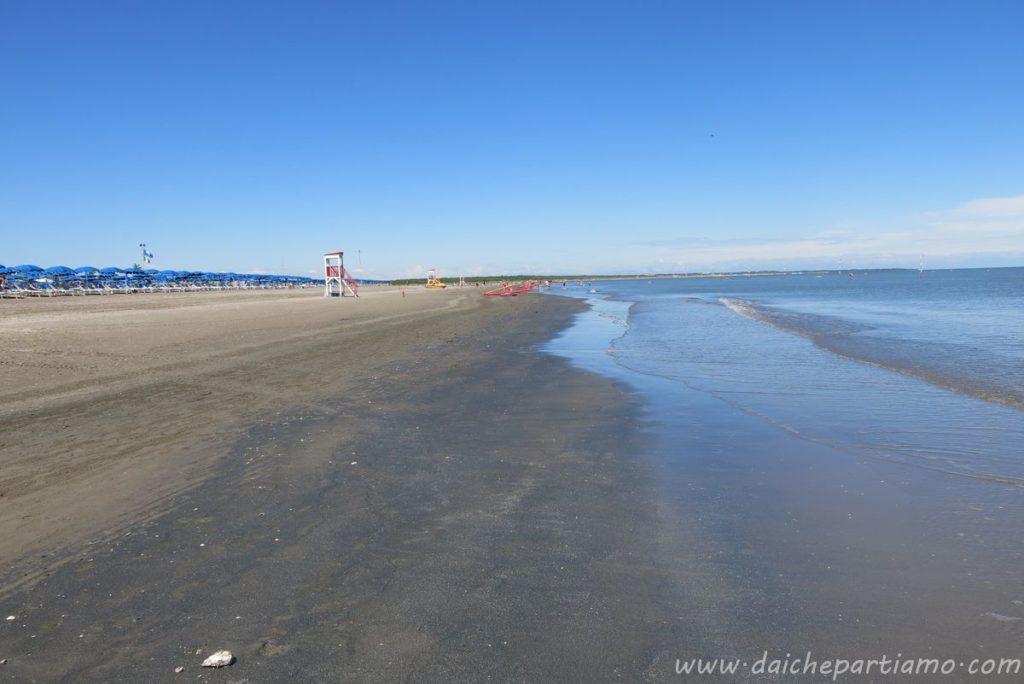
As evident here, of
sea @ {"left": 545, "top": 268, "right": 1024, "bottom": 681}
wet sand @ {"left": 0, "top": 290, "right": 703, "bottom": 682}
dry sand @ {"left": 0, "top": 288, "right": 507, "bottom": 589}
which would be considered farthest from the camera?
dry sand @ {"left": 0, "top": 288, "right": 507, "bottom": 589}

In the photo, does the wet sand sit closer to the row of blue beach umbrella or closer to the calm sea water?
the calm sea water

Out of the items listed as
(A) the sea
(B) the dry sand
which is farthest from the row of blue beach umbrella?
(A) the sea

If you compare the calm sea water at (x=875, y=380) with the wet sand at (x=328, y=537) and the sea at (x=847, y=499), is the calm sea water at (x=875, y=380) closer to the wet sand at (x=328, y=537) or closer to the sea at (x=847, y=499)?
the sea at (x=847, y=499)

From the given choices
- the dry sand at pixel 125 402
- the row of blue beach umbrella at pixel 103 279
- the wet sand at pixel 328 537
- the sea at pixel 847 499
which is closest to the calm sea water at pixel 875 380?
the sea at pixel 847 499

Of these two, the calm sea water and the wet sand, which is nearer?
the wet sand

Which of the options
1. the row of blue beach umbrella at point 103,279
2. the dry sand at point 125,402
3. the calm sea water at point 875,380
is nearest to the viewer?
the dry sand at point 125,402

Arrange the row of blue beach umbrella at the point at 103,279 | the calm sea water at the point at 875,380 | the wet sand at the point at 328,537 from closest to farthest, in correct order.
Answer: the wet sand at the point at 328,537 < the calm sea water at the point at 875,380 < the row of blue beach umbrella at the point at 103,279

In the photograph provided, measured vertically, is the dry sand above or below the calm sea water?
above

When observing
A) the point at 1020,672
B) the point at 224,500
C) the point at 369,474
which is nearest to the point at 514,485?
the point at 369,474

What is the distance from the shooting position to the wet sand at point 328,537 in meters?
3.51

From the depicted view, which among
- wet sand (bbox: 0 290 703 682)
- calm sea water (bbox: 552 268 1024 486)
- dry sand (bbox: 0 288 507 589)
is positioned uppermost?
dry sand (bbox: 0 288 507 589)

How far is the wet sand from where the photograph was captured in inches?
138

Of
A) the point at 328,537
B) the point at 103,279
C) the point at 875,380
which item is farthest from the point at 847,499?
the point at 103,279

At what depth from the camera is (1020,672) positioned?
3311 mm
